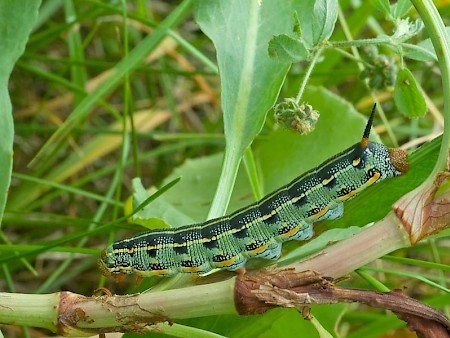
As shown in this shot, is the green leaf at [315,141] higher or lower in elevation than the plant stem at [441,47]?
higher

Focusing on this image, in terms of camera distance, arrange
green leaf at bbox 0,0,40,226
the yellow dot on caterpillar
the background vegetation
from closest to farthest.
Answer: the yellow dot on caterpillar
the background vegetation
green leaf at bbox 0,0,40,226

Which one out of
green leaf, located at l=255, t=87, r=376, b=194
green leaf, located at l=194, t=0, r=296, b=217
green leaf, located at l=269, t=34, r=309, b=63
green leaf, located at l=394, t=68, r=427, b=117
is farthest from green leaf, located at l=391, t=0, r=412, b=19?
green leaf, located at l=255, t=87, r=376, b=194

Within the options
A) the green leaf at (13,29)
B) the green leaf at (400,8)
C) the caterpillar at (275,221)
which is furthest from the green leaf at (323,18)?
the green leaf at (13,29)

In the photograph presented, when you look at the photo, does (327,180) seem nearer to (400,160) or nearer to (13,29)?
(400,160)

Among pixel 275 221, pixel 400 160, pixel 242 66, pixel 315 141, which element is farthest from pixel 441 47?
pixel 315 141

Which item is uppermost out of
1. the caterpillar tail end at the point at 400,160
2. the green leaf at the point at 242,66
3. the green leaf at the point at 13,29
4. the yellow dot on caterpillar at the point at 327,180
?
the green leaf at the point at 13,29

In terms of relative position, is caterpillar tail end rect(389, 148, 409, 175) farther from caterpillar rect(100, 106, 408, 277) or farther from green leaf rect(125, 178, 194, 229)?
green leaf rect(125, 178, 194, 229)

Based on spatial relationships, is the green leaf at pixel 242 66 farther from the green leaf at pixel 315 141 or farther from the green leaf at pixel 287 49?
the green leaf at pixel 315 141
